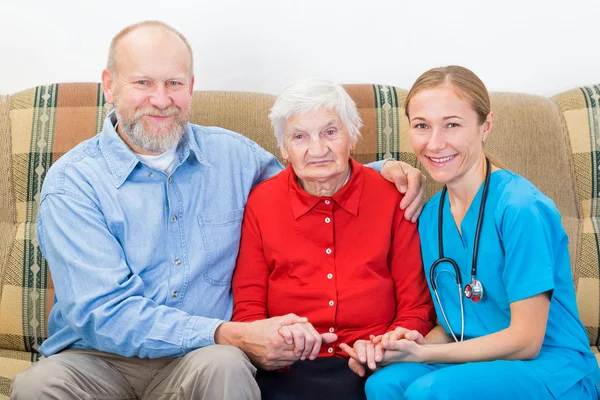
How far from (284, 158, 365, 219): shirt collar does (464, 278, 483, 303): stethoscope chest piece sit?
0.40m

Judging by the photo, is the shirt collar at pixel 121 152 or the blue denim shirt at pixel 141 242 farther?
the shirt collar at pixel 121 152

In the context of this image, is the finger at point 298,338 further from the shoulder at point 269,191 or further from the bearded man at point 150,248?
the shoulder at point 269,191

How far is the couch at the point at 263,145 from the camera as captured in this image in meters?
2.40

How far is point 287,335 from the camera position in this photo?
6.12 ft

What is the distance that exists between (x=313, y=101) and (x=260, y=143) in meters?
0.48

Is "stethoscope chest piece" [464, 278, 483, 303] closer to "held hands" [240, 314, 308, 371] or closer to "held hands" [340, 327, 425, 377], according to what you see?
"held hands" [340, 327, 425, 377]

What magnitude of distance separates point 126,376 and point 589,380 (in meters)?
1.23

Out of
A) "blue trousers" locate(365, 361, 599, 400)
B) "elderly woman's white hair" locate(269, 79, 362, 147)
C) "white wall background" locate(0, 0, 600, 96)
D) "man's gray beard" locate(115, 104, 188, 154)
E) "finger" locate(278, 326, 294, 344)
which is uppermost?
"white wall background" locate(0, 0, 600, 96)

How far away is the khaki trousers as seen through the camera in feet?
5.84

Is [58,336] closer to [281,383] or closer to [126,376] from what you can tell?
[126,376]

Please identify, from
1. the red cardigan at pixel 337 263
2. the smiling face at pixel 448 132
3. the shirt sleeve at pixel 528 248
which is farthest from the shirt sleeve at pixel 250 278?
the shirt sleeve at pixel 528 248

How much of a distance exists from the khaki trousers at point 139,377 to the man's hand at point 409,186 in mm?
655

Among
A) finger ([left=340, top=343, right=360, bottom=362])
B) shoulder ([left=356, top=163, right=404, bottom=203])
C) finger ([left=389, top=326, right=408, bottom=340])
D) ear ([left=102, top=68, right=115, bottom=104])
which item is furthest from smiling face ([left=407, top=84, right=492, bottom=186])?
ear ([left=102, top=68, right=115, bottom=104])

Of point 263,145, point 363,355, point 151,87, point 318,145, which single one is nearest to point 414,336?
point 363,355
